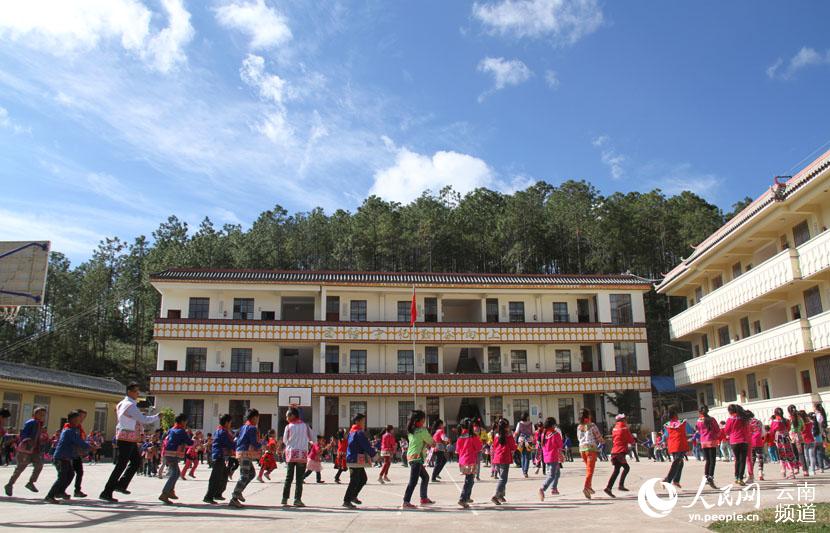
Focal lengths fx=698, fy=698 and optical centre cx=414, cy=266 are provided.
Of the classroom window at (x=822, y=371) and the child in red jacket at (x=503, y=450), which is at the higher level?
the classroom window at (x=822, y=371)

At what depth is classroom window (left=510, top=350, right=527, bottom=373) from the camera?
1783 inches

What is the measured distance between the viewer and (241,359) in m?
43.5

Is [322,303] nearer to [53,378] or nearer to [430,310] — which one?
[430,310]

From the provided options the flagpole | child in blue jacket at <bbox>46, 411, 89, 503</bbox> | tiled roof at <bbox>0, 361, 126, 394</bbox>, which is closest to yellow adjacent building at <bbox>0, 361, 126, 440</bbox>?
tiled roof at <bbox>0, 361, 126, 394</bbox>

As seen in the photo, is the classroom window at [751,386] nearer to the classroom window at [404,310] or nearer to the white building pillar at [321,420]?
the classroom window at [404,310]

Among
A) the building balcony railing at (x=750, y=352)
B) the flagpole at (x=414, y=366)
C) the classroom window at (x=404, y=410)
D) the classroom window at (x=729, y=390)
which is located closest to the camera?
the building balcony railing at (x=750, y=352)

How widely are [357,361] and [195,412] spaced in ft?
33.5

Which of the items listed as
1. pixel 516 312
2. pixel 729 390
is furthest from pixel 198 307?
pixel 729 390

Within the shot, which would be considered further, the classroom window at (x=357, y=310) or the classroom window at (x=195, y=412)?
the classroom window at (x=357, y=310)

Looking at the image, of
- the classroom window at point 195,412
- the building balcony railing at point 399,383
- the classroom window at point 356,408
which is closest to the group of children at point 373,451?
the building balcony railing at point 399,383

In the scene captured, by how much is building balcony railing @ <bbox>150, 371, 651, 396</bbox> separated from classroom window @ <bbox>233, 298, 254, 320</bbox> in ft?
14.2

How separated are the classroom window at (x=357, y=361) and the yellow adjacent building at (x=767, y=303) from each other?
18894 millimetres

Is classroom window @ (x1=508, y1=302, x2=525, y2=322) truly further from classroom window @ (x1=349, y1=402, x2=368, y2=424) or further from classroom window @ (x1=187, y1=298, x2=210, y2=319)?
classroom window @ (x1=187, y1=298, x2=210, y2=319)

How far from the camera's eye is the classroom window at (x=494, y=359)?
45219mm
